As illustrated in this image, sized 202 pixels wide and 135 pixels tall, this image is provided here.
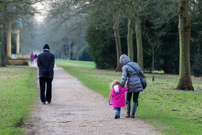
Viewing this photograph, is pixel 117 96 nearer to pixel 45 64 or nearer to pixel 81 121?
pixel 81 121

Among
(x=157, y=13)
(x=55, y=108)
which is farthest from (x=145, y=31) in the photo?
(x=55, y=108)

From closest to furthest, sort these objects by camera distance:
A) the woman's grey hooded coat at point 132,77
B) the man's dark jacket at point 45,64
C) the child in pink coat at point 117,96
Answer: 1. the child in pink coat at point 117,96
2. the woman's grey hooded coat at point 132,77
3. the man's dark jacket at point 45,64

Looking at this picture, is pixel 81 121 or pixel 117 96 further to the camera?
pixel 117 96

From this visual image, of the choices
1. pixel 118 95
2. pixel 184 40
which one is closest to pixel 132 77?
pixel 118 95

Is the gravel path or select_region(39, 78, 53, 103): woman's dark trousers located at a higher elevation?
select_region(39, 78, 53, 103): woman's dark trousers

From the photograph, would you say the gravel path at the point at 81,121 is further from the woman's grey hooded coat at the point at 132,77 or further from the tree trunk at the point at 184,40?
the tree trunk at the point at 184,40

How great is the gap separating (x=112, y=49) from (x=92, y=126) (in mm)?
31144

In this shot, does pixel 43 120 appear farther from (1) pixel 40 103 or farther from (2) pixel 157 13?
(2) pixel 157 13

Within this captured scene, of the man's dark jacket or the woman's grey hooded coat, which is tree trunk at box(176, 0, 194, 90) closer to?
the man's dark jacket

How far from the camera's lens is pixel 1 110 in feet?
32.3

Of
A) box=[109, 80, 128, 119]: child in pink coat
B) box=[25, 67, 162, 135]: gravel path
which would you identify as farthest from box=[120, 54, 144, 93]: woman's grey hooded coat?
box=[25, 67, 162, 135]: gravel path

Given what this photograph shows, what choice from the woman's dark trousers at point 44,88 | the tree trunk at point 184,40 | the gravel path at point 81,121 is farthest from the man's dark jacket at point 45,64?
the tree trunk at point 184,40

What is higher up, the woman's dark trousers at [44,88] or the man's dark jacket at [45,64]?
the man's dark jacket at [45,64]

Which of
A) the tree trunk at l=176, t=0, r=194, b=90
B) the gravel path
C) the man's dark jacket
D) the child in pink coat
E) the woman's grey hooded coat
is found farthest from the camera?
the tree trunk at l=176, t=0, r=194, b=90
